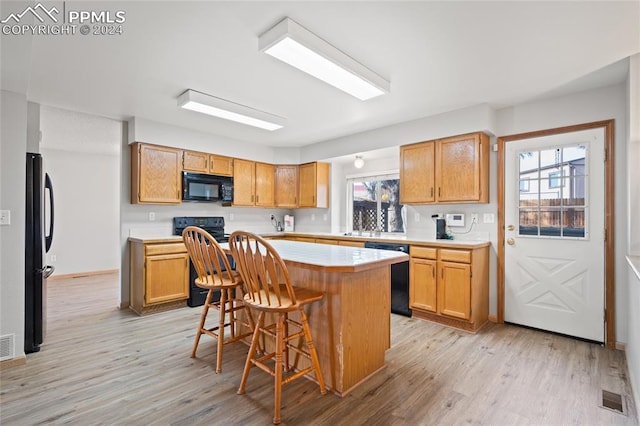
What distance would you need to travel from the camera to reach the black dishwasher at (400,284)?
3.72 metres

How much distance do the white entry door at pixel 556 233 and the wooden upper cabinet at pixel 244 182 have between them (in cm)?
364

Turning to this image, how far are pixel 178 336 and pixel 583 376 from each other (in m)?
3.43

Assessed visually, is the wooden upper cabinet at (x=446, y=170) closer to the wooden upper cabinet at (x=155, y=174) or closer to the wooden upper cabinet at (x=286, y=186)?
the wooden upper cabinet at (x=286, y=186)

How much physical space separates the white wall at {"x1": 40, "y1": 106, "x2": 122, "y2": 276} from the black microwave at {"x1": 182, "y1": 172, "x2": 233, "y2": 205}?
198 cm

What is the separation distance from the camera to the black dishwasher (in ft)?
12.2

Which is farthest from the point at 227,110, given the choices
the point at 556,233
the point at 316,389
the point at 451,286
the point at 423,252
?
the point at 556,233

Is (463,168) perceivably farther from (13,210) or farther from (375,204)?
(13,210)

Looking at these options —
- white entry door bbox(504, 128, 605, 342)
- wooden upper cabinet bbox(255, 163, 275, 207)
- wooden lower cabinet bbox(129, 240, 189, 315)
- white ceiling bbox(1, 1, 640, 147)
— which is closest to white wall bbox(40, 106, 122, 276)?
wooden upper cabinet bbox(255, 163, 275, 207)

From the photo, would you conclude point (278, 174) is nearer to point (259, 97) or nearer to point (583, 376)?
point (259, 97)

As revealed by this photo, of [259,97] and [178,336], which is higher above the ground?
[259,97]

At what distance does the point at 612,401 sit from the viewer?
2000 mm

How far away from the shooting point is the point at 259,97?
10.5 feet

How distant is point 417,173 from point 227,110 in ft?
7.83

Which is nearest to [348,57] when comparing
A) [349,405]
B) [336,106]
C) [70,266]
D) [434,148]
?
[336,106]
